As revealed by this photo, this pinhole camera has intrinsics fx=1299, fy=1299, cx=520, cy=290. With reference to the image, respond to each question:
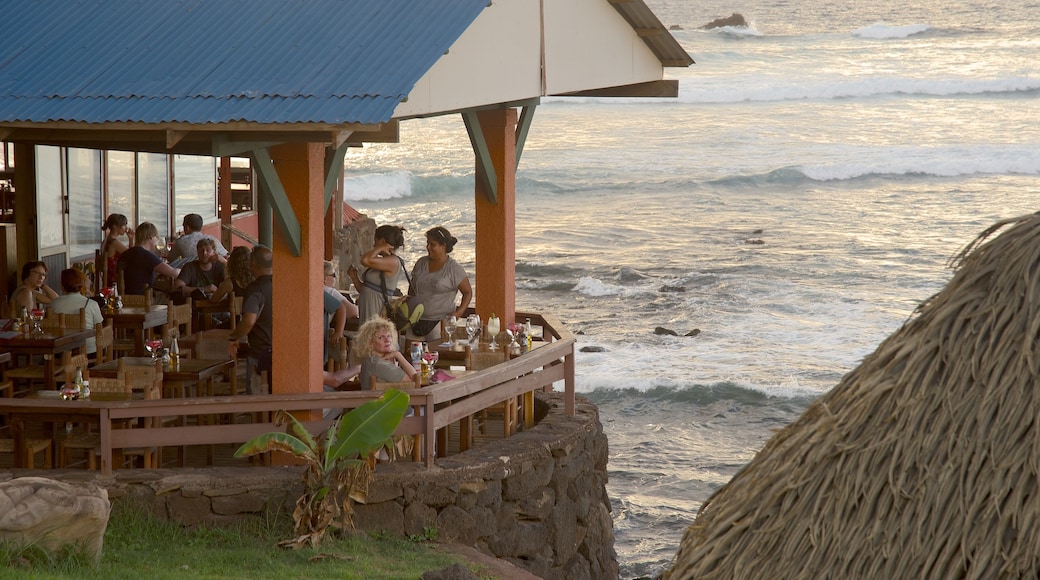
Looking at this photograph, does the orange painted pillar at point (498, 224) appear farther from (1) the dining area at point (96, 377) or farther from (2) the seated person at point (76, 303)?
(2) the seated person at point (76, 303)

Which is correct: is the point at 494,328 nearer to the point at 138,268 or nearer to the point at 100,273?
the point at 138,268

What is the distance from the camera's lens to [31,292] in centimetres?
1155

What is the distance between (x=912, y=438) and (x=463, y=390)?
18.2ft

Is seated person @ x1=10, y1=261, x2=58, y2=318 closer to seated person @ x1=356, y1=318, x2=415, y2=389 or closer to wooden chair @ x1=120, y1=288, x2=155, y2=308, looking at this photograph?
wooden chair @ x1=120, y1=288, x2=155, y2=308

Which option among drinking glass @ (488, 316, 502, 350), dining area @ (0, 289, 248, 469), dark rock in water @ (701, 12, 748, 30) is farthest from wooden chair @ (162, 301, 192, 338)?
dark rock in water @ (701, 12, 748, 30)

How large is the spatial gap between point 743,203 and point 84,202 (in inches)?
1249

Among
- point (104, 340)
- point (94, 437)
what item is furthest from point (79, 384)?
point (104, 340)

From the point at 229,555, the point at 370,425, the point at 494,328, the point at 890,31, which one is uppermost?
the point at 890,31

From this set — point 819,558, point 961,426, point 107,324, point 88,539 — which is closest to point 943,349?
point 961,426

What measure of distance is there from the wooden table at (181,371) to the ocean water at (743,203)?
5.96 meters

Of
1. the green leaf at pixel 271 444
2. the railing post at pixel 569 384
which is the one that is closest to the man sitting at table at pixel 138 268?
the railing post at pixel 569 384

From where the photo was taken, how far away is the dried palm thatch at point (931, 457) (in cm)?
396

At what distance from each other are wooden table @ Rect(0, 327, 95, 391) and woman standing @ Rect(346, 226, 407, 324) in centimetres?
228

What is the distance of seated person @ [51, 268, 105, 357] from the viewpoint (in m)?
11.0
